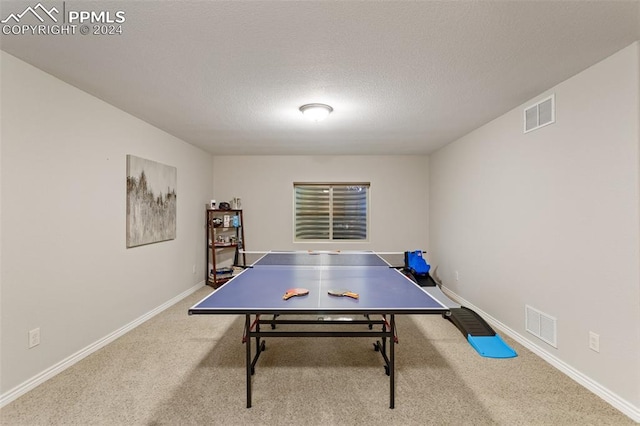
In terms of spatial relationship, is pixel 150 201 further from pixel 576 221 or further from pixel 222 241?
pixel 576 221

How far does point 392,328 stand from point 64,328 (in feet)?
8.87

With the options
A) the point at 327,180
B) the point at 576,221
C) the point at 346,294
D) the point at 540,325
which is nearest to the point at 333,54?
the point at 346,294

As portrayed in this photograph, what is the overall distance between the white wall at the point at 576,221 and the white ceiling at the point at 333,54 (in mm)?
299

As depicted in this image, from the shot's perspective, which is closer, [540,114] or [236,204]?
[540,114]

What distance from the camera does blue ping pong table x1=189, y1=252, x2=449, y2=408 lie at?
5.48 ft

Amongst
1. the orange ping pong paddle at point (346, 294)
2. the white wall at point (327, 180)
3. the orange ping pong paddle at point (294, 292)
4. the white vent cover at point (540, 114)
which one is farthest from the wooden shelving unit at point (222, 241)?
the white vent cover at point (540, 114)

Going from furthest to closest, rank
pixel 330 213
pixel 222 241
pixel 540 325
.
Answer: pixel 330 213, pixel 222 241, pixel 540 325

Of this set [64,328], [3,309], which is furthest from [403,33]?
[64,328]

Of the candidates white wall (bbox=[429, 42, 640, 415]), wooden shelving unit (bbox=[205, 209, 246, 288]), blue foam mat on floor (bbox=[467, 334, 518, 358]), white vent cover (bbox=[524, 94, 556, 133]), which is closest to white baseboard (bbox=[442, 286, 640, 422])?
white wall (bbox=[429, 42, 640, 415])

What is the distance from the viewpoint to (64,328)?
94.0 inches

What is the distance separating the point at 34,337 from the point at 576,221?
428 centimetres

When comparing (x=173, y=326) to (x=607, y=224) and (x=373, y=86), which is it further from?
(x=607, y=224)

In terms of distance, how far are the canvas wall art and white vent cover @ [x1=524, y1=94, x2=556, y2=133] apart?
13.7 ft

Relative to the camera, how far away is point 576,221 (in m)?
2.22
